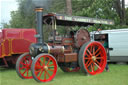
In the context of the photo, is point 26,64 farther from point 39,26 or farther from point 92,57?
point 92,57

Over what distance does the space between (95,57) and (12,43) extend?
146 inches

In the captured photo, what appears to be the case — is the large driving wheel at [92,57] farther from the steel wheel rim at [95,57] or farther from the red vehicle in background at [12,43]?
the red vehicle in background at [12,43]

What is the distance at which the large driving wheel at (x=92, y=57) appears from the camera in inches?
265

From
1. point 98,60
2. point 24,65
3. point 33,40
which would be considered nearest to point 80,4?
Result: point 33,40

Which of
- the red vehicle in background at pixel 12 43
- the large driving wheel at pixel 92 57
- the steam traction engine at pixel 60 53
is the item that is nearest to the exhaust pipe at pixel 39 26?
the steam traction engine at pixel 60 53

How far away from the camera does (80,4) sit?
17.5 m

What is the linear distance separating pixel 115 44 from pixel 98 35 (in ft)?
3.61

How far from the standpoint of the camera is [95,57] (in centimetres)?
718

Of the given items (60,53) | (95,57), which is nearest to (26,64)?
(60,53)

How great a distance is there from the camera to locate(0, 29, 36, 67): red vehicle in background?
8.95 meters

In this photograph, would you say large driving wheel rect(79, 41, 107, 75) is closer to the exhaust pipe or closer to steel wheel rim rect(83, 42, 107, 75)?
steel wheel rim rect(83, 42, 107, 75)

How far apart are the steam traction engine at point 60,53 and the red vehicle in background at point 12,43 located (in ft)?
7.01

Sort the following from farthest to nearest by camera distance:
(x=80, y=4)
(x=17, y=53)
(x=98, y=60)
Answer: (x=80, y=4) < (x=17, y=53) < (x=98, y=60)

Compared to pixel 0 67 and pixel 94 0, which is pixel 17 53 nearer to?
pixel 0 67
